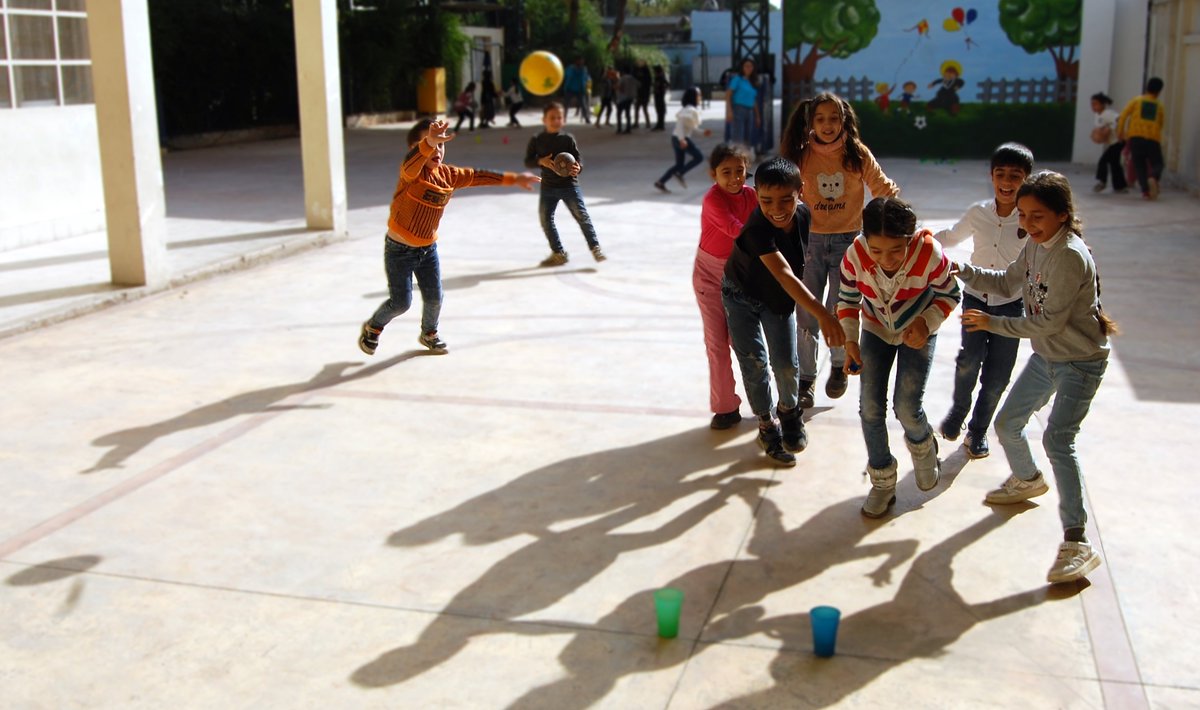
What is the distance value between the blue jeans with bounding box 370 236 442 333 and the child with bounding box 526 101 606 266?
323 centimetres

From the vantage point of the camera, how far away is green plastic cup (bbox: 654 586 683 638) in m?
3.89

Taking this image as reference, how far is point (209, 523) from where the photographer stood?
16.5 ft

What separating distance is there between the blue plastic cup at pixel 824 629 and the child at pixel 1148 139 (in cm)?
1347

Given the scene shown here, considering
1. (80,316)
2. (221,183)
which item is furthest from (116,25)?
(221,183)

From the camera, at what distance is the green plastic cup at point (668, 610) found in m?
3.89

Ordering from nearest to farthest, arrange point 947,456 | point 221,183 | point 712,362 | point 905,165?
point 947,456
point 712,362
point 221,183
point 905,165

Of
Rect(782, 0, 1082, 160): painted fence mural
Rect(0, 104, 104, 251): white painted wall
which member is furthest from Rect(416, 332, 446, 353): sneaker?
Rect(782, 0, 1082, 160): painted fence mural

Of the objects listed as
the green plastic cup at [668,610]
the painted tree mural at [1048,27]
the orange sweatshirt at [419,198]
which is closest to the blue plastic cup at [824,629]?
the green plastic cup at [668,610]

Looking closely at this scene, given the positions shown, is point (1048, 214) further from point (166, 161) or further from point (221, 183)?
point (166, 161)

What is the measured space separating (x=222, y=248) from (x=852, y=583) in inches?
351

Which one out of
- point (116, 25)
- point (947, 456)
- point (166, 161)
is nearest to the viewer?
point (947, 456)

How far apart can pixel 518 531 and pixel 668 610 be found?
1154 mm

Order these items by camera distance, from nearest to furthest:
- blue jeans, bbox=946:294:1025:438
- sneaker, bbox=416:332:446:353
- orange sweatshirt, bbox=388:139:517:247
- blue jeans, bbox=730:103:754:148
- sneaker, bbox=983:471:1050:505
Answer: sneaker, bbox=983:471:1050:505 < blue jeans, bbox=946:294:1025:438 < orange sweatshirt, bbox=388:139:517:247 < sneaker, bbox=416:332:446:353 < blue jeans, bbox=730:103:754:148

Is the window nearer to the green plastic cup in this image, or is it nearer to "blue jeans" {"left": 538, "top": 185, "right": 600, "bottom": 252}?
"blue jeans" {"left": 538, "top": 185, "right": 600, "bottom": 252}
